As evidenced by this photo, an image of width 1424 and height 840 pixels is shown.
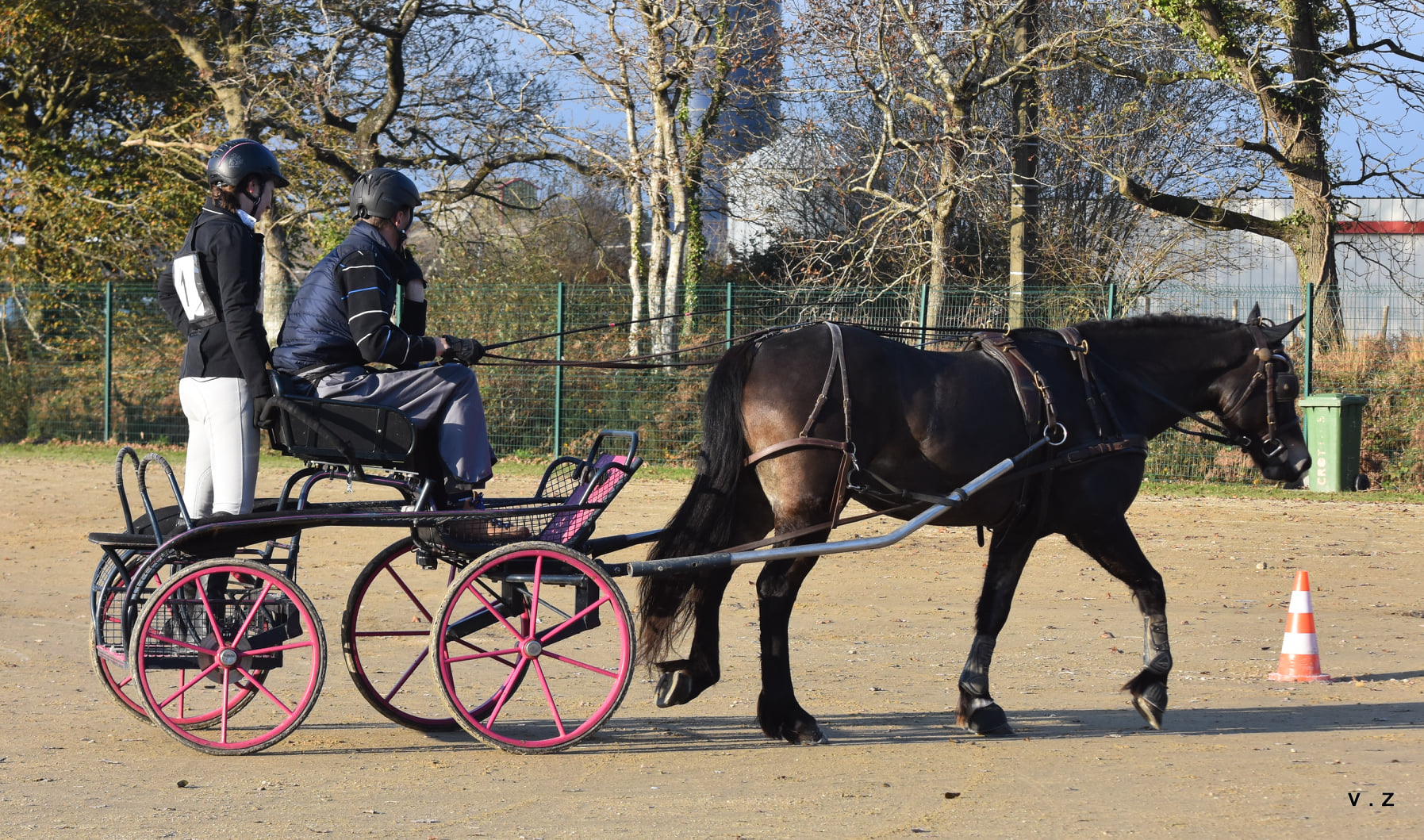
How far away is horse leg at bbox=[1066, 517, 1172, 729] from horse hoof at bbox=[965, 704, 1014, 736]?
59cm

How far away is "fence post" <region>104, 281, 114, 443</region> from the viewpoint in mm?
→ 17969

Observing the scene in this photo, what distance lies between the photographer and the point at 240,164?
17.1ft

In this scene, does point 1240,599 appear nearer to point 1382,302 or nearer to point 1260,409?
point 1260,409

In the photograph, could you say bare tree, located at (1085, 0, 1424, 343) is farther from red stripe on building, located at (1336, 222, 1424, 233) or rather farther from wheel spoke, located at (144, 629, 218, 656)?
wheel spoke, located at (144, 629, 218, 656)

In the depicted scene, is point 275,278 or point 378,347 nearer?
point 378,347

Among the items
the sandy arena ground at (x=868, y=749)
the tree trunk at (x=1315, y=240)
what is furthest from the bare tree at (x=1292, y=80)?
the sandy arena ground at (x=868, y=749)

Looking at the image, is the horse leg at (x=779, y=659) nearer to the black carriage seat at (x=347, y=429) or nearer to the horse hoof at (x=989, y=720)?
the horse hoof at (x=989, y=720)

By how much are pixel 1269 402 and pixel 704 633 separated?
274 centimetres

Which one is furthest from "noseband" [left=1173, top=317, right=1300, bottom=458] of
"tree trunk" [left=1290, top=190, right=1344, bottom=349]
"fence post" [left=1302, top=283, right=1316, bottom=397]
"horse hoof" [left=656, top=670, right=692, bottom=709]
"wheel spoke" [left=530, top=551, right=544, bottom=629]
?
"tree trunk" [left=1290, top=190, right=1344, bottom=349]

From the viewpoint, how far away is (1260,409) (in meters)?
5.96

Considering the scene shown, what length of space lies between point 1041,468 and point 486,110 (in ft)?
50.5

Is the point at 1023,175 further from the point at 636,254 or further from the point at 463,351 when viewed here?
the point at 463,351

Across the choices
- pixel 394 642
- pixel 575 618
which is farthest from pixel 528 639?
pixel 394 642

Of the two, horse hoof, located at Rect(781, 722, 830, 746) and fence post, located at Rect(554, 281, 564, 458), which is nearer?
horse hoof, located at Rect(781, 722, 830, 746)
